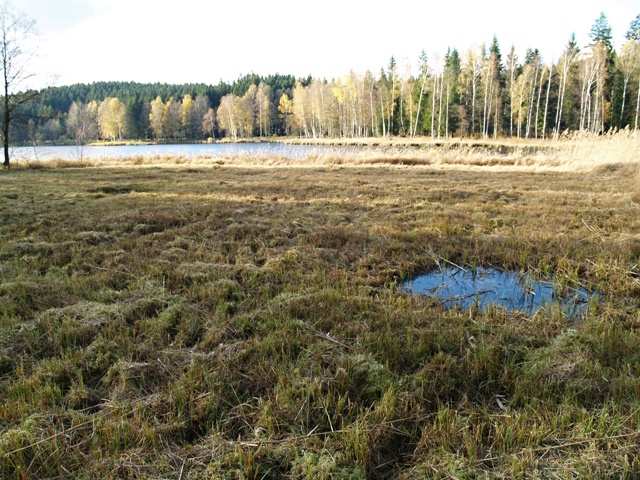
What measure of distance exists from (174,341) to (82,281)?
69.7 inches

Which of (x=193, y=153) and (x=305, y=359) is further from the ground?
(x=193, y=153)

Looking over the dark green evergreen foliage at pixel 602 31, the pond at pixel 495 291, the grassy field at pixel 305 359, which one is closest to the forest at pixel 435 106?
the dark green evergreen foliage at pixel 602 31

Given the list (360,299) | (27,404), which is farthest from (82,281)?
(360,299)

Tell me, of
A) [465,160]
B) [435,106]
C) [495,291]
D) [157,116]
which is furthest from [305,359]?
[157,116]

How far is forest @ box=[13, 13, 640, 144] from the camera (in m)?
42.3

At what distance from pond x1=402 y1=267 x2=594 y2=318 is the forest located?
22.4 m

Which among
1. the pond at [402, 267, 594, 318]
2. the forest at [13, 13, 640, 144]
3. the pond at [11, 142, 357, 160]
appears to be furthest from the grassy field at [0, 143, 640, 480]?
the forest at [13, 13, 640, 144]

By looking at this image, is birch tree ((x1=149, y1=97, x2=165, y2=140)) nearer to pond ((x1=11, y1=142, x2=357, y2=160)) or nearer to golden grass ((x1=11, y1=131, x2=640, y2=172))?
pond ((x1=11, y1=142, x2=357, y2=160))

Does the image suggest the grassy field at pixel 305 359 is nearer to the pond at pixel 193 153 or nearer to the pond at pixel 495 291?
the pond at pixel 495 291

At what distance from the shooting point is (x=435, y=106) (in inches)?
2066

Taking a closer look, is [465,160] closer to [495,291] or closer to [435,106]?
[495,291]

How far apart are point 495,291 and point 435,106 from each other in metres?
53.2

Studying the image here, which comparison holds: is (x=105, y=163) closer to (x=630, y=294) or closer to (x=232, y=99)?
(x=630, y=294)

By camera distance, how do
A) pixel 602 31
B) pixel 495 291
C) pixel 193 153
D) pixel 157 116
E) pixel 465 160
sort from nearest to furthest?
pixel 495 291 → pixel 465 160 → pixel 193 153 → pixel 602 31 → pixel 157 116
